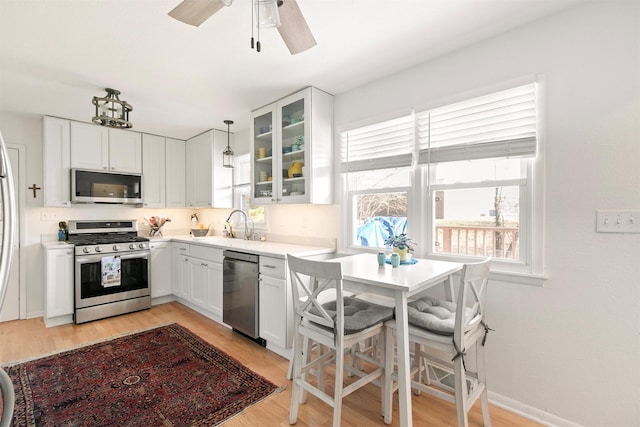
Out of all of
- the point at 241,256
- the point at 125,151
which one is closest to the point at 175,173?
the point at 125,151

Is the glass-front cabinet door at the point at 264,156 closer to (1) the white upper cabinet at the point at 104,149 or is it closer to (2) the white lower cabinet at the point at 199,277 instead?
(2) the white lower cabinet at the point at 199,277

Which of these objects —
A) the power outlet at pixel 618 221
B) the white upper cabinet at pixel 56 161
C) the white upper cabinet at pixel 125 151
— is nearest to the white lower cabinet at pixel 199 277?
the white upper cabinet at pixel 125 151

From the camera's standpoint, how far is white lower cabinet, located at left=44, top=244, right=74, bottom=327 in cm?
339

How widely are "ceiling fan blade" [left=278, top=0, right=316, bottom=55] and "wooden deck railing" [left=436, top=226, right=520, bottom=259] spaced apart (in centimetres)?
166

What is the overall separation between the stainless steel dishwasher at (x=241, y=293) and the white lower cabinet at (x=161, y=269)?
1442 mm

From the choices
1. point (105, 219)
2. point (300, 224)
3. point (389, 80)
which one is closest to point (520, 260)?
point (389, 80)

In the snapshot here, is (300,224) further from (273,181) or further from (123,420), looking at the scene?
(123,420)

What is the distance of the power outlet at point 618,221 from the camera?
1.61 metres

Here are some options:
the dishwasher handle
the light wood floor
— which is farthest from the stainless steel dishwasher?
the light wood floor

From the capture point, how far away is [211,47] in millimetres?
2199

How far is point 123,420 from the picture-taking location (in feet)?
6.24

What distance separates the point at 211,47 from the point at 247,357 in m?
2.55

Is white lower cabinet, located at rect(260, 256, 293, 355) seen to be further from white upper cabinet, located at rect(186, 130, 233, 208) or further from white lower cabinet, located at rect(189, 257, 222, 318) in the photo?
white upper cabinet, located at rect(186, 130, 233, 208)

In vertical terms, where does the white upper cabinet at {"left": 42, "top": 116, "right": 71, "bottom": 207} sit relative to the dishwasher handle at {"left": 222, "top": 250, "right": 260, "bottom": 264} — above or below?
above
